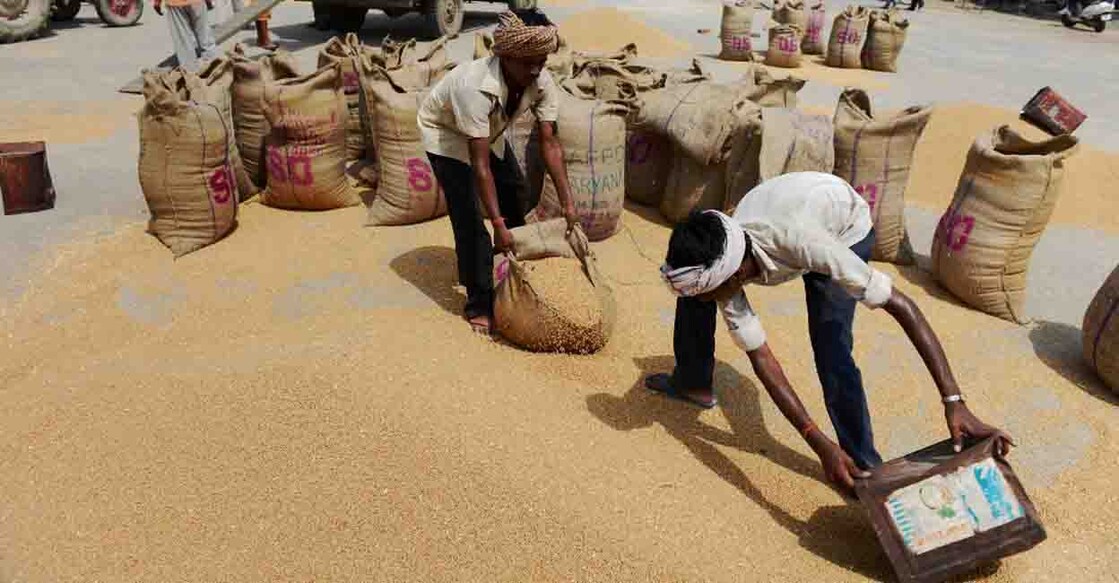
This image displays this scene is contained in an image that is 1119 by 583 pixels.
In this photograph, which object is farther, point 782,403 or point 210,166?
point 210,166

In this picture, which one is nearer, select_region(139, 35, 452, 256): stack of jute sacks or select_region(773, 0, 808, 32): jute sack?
select_region(139, 35, 452, 256): stack of jute sacks

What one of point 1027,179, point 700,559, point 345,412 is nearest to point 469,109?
point 345,412

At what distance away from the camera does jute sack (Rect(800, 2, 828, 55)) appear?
10.1 m

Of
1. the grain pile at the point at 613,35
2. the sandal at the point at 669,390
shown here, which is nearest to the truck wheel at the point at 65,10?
the grain pile at the point at 613,35

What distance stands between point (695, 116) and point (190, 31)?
16.5 ft

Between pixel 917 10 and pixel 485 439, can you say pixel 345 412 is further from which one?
pixel 917 10

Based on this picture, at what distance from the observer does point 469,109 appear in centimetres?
272

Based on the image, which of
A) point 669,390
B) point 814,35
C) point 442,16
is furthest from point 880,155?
point 442,16

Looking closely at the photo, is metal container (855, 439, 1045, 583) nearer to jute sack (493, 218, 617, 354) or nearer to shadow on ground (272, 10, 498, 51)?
jute sack (493, 218, 617, 354)

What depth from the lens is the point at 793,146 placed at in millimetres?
3652

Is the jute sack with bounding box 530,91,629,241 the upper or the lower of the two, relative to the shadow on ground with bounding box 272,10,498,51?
upper

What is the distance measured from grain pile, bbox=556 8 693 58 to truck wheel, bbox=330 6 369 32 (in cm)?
271

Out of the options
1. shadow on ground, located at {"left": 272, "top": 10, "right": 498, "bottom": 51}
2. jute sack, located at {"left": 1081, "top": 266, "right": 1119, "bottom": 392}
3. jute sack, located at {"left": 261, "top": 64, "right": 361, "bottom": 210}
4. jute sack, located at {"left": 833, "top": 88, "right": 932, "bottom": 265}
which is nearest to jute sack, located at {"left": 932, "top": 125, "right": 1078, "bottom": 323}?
jute sack, located at {"left": 833, "top": 88, "right": 932, "bottom": 265}

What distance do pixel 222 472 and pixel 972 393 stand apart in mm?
2588
